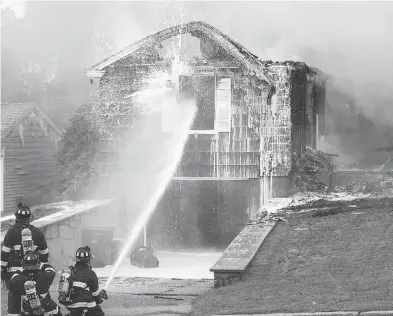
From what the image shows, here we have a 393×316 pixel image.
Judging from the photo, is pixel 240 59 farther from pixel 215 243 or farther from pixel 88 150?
pixel 88 150

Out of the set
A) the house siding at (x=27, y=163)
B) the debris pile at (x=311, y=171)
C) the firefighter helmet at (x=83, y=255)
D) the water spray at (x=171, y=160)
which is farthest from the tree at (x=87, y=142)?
the firefighter helmet at (x=83, y=255)

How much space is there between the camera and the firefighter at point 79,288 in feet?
27.3

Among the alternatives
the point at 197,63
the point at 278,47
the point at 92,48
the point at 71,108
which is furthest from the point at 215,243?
the point at 92,48

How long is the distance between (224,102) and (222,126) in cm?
60

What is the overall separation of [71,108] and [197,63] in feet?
79.8

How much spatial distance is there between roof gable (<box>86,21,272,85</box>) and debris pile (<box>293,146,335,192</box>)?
2.32m

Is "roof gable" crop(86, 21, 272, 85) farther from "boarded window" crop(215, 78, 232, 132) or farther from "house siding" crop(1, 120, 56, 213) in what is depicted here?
"house siding" crop(1, 120, 56, 213)

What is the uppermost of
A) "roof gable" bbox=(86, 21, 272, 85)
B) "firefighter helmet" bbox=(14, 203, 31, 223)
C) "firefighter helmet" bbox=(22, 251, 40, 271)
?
"roof gable" bbox=(86, 21, 272, 85)

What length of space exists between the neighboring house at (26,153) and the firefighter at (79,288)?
16.8 metres

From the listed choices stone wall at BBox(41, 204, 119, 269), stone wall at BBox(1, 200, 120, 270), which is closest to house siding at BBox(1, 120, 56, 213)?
stone wall at BBox(1, 200, 120, 270)

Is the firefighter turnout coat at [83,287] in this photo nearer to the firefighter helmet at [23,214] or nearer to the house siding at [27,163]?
the firefighter helmet at [23,214]

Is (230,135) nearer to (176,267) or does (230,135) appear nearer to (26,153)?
(176,267)

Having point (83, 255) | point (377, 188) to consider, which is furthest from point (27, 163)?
point (83, 255)

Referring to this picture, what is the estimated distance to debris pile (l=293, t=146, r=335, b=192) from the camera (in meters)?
19.1
